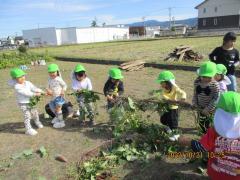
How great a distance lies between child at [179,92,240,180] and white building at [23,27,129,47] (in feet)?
234

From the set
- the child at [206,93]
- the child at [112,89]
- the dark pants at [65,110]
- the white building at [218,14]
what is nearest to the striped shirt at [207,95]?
the child at [206,93]

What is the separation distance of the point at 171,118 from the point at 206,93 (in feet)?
2.82

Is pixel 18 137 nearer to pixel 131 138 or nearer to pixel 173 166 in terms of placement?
pixel 131 138

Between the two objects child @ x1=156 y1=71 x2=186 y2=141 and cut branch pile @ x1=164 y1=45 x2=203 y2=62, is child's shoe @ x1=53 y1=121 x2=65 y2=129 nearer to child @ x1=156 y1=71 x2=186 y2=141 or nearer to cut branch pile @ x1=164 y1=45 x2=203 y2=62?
child @ x1=156 y1=71 x2=186 y2=141

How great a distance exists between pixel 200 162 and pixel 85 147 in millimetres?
2223

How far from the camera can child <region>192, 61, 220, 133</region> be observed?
16.0ft

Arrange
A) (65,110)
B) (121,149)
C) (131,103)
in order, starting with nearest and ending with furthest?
(121,149) < (131,103) < (65,110)

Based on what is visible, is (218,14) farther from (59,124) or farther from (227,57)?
(59,124)

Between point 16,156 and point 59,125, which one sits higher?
point 59,125

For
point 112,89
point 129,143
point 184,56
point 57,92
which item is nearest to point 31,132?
point 57,92

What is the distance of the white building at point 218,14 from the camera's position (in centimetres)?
5334

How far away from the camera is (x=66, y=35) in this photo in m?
76.5

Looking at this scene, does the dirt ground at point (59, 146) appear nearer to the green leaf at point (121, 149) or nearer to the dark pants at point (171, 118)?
the green leaf at point (121, 149)

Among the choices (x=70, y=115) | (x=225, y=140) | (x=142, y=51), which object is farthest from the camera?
(x=142, y=51)
